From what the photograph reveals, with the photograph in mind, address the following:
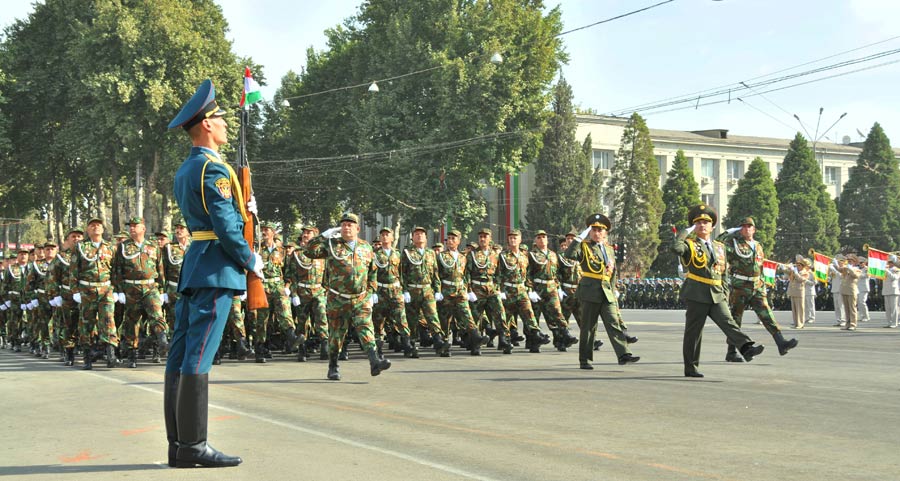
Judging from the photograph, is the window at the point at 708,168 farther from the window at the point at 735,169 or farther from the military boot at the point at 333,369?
the military boot at the point at 333,369

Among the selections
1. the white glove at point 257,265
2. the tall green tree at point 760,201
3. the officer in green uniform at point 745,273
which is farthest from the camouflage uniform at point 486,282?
the tall green tree at point 760,201

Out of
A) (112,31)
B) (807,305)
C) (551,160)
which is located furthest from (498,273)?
(551,160)

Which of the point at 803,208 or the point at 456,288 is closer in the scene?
the point at 456,288

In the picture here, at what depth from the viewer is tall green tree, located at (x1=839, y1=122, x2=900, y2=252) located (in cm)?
7200

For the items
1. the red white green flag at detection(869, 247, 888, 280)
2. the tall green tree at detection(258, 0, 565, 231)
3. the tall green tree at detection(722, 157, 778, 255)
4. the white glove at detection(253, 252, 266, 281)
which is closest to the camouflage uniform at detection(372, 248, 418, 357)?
the white glove at detection(253, 252, 266, 281)

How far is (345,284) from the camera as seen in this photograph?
11.5 m

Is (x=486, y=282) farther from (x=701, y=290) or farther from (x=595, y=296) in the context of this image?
(x=701, y=290)

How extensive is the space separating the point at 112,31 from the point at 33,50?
766 cm

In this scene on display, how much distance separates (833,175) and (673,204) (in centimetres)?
2717

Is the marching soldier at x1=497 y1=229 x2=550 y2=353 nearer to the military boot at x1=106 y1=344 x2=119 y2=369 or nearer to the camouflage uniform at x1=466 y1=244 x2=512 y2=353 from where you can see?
the camouflage uniform at x1=466 y1=244 x2=512 y2=353

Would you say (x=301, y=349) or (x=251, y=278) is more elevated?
(x=251, y=278)

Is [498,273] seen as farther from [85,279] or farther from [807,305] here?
[807,305]

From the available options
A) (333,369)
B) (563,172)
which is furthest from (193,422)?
(563,172)

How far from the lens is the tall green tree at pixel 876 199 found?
72.0 m
